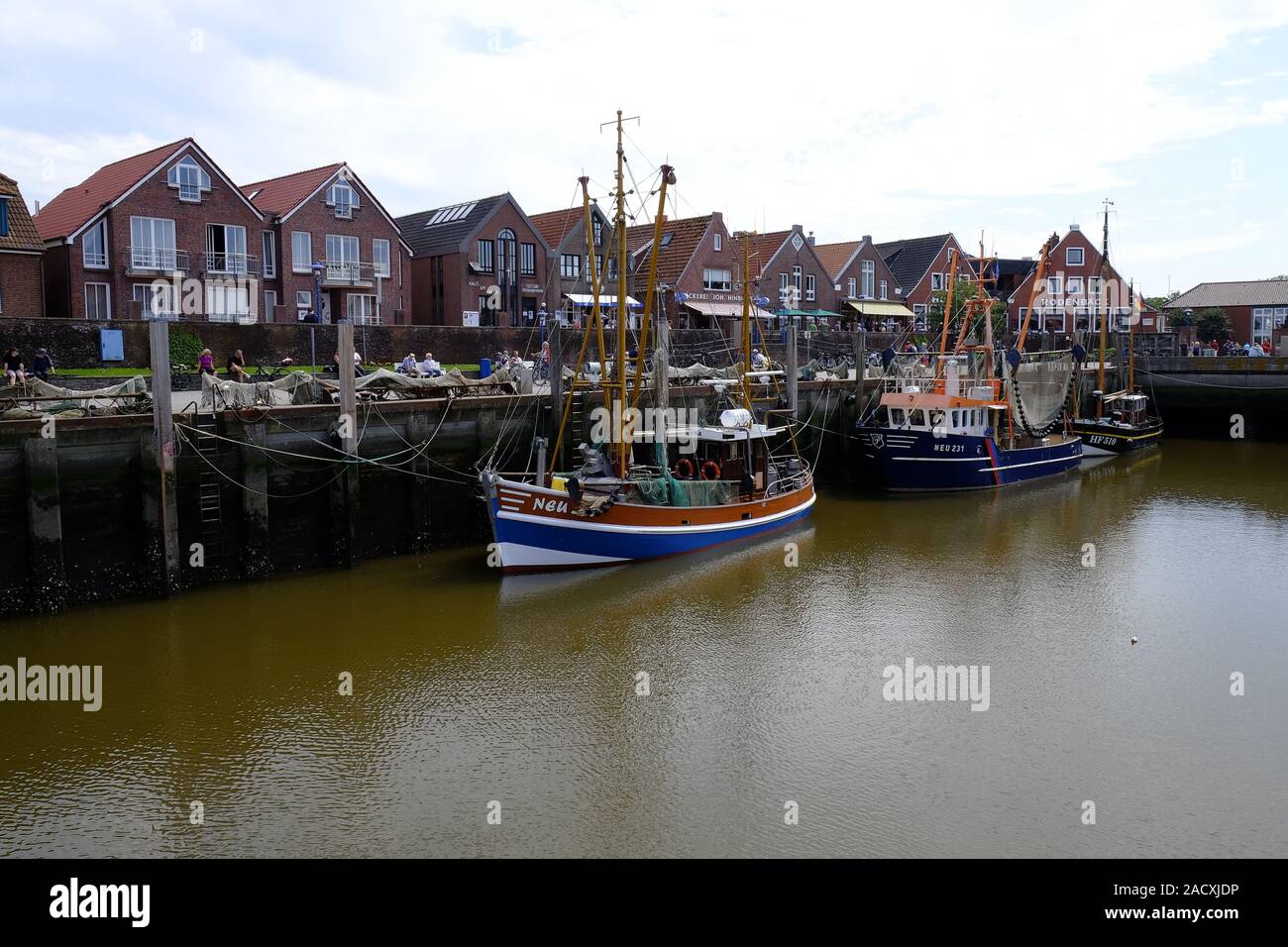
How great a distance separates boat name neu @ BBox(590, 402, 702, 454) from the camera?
72.7 feet

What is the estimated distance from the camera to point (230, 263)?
42625mm

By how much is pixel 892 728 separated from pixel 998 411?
2367cm

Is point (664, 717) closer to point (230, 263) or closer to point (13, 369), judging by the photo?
point (13, 369)

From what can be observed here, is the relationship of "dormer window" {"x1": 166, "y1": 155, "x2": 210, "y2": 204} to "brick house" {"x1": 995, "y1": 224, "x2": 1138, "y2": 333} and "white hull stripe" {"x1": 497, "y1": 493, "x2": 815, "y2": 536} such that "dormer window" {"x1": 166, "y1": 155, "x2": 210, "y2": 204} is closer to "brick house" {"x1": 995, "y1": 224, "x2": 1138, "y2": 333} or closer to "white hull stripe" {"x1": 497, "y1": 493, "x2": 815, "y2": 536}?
"white hull stripe" {"x1": 497, "y1": 493, "x2": 815, "y2": 536}

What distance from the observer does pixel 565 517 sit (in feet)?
65.9

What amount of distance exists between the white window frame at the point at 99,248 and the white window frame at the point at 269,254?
22.2 feet

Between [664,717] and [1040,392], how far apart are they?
29.3 m

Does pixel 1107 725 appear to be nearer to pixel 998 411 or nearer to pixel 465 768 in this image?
pixel 465 768

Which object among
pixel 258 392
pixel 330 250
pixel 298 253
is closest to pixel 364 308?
pixel 330 250

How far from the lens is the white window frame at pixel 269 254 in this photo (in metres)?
44.7

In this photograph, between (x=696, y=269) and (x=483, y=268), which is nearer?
(x=483, y=268)

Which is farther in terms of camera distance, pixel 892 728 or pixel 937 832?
pixel 892 728
